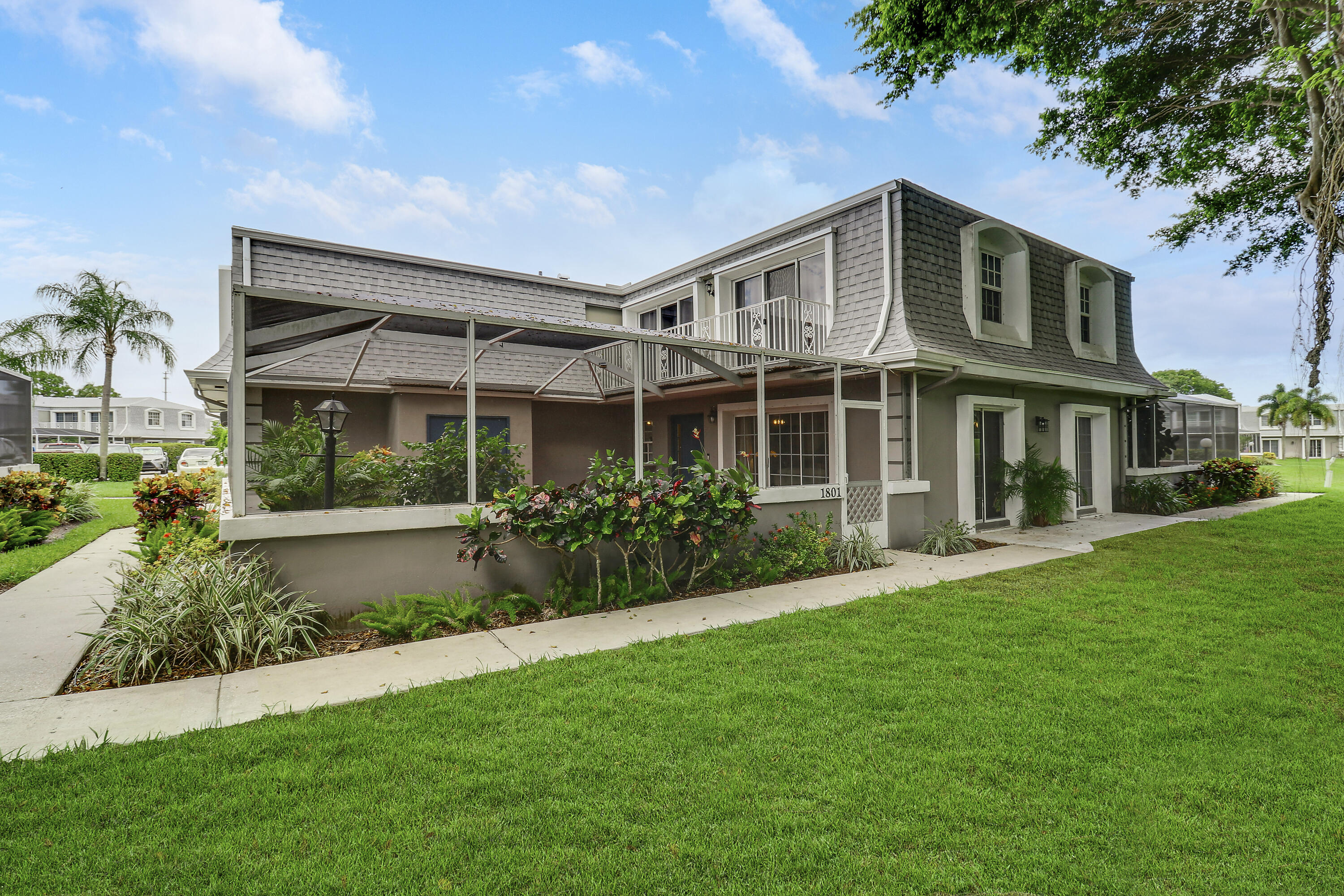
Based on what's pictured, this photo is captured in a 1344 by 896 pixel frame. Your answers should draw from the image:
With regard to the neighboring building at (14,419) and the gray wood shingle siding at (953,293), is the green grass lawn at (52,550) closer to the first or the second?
the neighboring building at (14,419)

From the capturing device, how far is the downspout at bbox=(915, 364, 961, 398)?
8711 mm

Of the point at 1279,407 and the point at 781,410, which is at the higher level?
the point at 1279,407

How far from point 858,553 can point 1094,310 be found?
9.33 metres

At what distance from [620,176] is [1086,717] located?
21.9m

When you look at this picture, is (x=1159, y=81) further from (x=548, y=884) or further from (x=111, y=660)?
(x=111, y=660)

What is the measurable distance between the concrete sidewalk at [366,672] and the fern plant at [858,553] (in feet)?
1.92

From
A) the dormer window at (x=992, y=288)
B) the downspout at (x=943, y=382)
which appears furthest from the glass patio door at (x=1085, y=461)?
the downspout at (x=943, y=382)

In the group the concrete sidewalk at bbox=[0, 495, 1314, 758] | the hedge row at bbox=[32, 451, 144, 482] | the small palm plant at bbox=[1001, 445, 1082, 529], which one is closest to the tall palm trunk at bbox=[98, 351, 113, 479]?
the hedge row at bbox=[32, 451, 144, 482]

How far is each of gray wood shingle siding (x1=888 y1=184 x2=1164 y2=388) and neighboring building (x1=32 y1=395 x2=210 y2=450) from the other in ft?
171

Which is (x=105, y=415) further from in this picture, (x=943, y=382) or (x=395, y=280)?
(x=943, y=382)

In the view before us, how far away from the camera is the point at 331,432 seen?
5348mm

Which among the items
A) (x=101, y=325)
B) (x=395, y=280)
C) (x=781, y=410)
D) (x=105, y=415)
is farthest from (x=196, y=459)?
(x=781, y=410)

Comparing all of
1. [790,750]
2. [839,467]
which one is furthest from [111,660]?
[839,467]

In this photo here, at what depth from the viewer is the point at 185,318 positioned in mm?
25422
